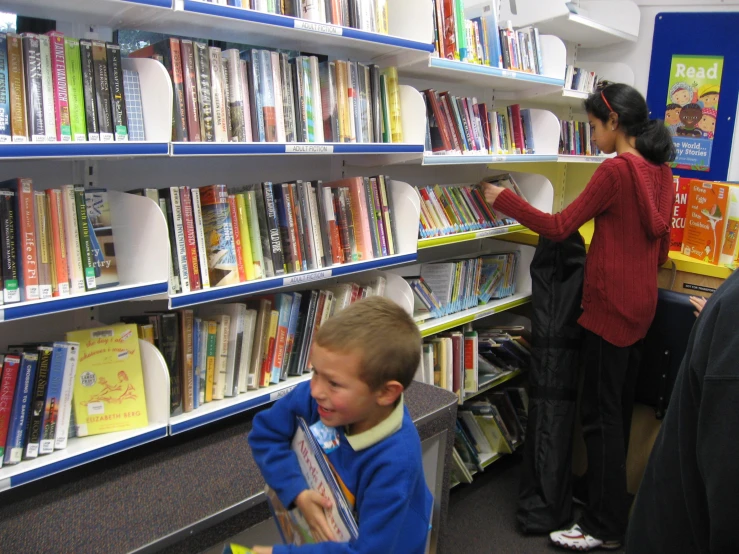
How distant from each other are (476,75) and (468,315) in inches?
41.3

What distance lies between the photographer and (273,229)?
191 cm

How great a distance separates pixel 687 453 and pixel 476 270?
1992 mm

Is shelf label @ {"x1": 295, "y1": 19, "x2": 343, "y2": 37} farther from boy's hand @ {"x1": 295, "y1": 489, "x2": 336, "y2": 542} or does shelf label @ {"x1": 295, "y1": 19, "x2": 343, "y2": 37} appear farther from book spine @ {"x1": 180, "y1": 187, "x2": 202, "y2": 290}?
boy's hand @ {"x1": 295, "y1": 489, "x2": 336, "y2": 542}

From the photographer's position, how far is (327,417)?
1.09 metres

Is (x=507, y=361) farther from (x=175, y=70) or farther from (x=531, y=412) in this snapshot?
(x=175, y=70)

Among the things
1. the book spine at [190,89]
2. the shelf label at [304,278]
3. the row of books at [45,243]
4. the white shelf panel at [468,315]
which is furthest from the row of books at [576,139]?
the row of books at [45,243]

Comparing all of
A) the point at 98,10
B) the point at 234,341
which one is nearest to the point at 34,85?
the point at 98,10

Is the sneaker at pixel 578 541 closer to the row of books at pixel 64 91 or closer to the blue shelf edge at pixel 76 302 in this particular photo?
the blue shelf edge at pixel 76 302

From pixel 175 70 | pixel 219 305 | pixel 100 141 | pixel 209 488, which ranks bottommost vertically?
pixel 209 488

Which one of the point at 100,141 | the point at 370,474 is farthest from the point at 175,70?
the point at 370,474

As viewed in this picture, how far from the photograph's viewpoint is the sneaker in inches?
103

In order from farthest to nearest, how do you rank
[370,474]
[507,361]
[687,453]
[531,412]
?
[507,361], [531,412], [370,474], [687,453]

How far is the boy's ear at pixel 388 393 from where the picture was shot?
1.09 meters

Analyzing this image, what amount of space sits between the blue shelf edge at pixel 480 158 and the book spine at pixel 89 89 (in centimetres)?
Result: 121
